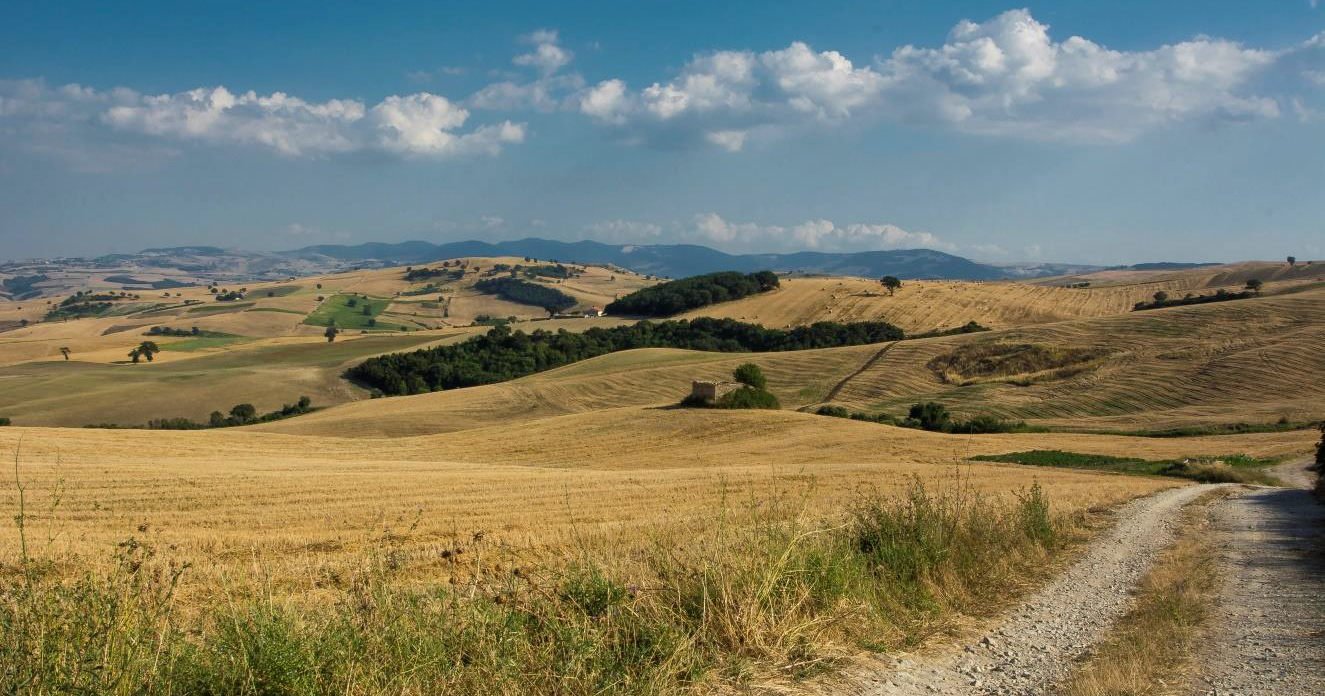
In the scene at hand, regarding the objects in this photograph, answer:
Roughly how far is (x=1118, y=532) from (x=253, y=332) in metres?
140

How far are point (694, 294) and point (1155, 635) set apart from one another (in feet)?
356

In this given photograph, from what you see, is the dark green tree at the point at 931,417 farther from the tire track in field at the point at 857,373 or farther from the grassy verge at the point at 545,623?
the grassy verge at the point at 545,623

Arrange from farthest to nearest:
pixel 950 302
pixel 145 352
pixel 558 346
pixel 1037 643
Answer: pixel 950 302, pixel 145 352, pixel 558 346, pixel 1037 643

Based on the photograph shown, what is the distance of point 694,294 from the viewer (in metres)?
115

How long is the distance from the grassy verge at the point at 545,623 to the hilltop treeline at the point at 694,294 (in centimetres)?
10573

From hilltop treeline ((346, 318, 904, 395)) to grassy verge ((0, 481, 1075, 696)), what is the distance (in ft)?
235

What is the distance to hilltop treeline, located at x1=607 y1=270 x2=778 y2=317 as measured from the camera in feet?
374

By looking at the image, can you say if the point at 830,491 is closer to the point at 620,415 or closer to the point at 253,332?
the point at 620,415

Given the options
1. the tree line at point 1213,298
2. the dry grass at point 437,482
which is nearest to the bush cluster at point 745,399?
the dry grass at point 437,482

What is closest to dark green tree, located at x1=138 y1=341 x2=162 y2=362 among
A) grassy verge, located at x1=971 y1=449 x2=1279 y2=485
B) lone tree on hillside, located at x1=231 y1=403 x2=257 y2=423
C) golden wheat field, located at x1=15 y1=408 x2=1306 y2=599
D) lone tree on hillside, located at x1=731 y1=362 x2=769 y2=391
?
lone tree on hillside, located at x1=231 y1=403 x2=257 y2=423

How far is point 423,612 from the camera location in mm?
5426

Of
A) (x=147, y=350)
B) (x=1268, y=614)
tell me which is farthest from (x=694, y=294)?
(x=1268, y=614)

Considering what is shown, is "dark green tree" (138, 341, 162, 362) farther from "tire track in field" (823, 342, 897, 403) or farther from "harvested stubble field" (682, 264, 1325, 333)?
"tire track in field" (823, 342, 897, 403)

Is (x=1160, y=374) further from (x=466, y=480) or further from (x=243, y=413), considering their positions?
(x=243, y=413)
